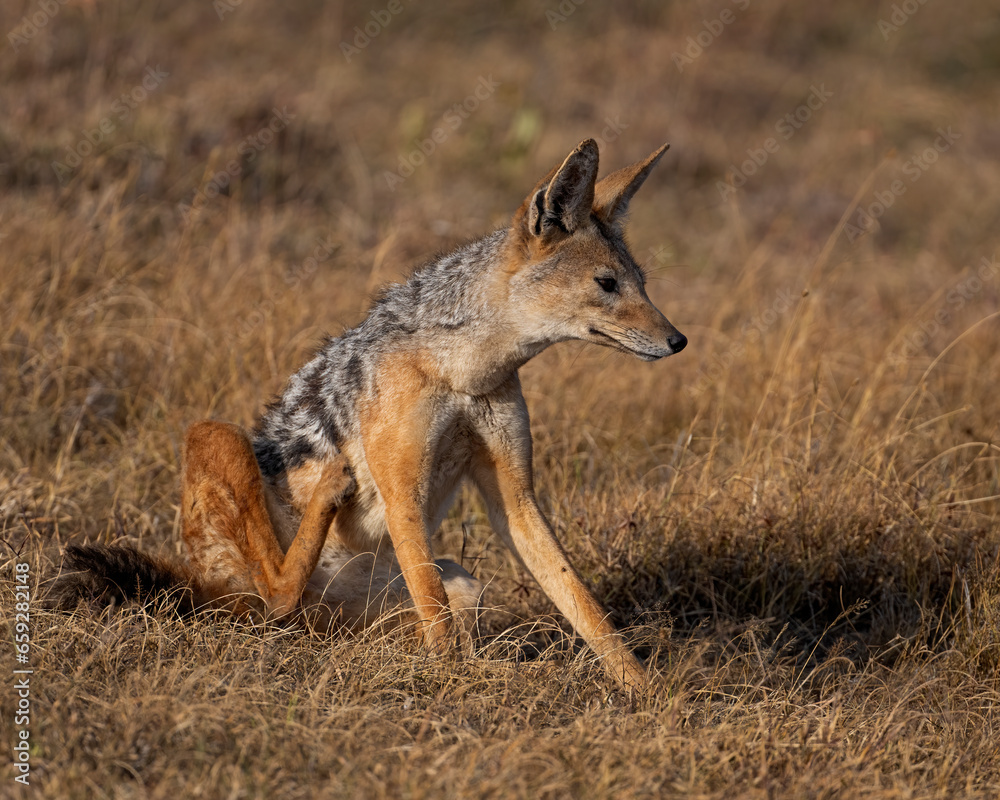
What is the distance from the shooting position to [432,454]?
456 cm

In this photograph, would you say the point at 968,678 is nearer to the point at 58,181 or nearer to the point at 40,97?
the point at 58,181

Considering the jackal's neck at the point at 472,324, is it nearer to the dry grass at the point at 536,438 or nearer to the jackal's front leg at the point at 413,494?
the jackal's front leg at the point at 413,494

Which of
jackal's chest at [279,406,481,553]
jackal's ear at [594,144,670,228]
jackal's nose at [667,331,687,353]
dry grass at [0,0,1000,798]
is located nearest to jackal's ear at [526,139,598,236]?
jackal's ear at [594,144,670,228]

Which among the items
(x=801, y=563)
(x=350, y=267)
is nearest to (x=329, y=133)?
(x=350, y=267)

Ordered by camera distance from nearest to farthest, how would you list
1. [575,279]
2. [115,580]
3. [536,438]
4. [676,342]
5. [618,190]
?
[115,580] < [676,342] < [575,279] < [618,190] < [536,438]

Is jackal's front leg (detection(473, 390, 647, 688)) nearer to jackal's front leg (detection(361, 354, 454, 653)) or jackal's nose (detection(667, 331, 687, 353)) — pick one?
jackal's front leg (detection(361, 354, 454, 653))

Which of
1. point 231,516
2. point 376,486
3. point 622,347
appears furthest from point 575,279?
point 231,516

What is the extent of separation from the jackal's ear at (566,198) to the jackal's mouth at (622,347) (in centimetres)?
51

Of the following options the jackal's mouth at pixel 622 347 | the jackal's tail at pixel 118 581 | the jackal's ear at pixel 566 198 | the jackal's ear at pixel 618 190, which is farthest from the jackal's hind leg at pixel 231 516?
the jackal's ear at pixel 618 190

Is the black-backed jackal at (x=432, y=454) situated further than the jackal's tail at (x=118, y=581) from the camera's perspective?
Yes

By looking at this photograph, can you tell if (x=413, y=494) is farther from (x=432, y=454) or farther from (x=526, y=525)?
(x=526, y=525)

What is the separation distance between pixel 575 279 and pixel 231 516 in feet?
6.43

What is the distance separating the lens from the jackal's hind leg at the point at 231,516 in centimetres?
479

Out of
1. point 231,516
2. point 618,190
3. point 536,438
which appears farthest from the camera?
point 536,438
